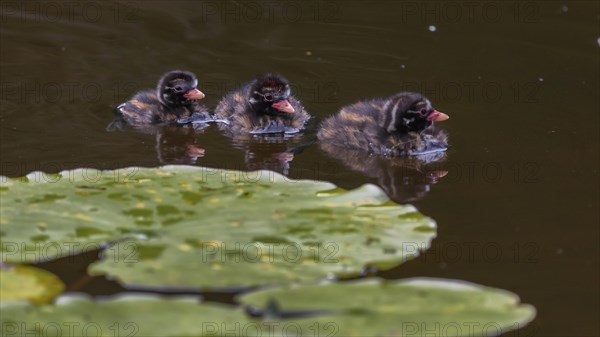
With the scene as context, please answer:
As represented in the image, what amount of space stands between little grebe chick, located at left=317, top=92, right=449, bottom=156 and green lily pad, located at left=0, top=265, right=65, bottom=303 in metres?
3.65

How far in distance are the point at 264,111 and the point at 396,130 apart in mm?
1092

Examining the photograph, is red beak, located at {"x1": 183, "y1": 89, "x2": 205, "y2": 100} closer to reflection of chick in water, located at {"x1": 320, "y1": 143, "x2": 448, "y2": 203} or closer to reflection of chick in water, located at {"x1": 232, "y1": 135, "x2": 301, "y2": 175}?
reflection of chick in water, located at {"x1": 232, "y1": 135, "x2": 301, "y2": 175}

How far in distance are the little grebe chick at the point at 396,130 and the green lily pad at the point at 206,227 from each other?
95.4 inches

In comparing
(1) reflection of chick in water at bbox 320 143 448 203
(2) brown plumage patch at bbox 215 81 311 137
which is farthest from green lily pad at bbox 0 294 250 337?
(2) brown plumage patch at bbox 215 81 311 137

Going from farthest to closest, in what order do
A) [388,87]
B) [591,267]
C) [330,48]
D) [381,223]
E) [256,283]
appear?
[330,48] < [388,87] < [591,267] < [381,223] < [256,283]

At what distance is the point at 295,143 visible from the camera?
7.74m

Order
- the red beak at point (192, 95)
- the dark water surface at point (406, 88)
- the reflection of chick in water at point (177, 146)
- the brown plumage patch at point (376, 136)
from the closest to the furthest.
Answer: the dark water surface at point (406, 88), the reflection of chick in water at point (177, 146), the brown plumage patch at point (376, 136), the red beak at point (192, 95)

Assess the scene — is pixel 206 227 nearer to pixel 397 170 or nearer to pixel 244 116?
pixel 397 170

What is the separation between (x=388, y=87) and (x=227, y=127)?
1588 millimetres

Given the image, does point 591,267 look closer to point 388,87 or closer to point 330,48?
point 388,87

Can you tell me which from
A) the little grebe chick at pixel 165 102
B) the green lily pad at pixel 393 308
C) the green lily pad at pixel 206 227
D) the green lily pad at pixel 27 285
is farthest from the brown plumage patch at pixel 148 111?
the green lily pad at pixel 393 308

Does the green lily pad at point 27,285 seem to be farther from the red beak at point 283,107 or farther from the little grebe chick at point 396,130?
the red beak at point 283,107

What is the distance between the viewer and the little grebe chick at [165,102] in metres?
8.09

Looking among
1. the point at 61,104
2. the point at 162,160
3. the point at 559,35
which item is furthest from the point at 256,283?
the point at 559,35
